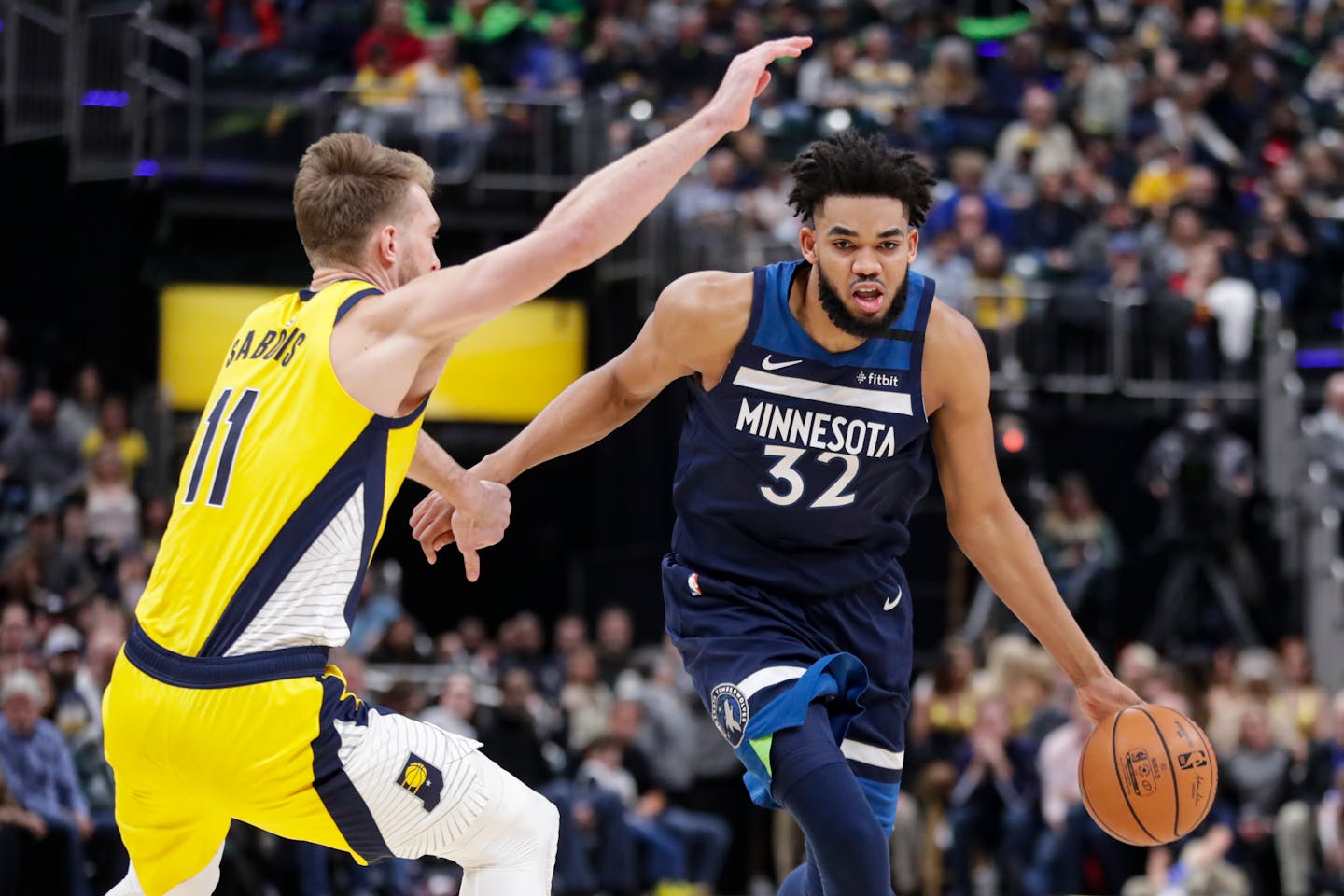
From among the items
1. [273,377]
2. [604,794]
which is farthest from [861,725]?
[604,794]

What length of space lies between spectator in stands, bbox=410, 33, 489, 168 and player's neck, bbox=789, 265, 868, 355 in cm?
1137

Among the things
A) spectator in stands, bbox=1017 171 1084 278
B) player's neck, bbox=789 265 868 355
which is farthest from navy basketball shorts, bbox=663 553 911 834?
spectator in stands, bbox=1017 171 1084 278

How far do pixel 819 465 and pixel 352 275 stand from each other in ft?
5.00

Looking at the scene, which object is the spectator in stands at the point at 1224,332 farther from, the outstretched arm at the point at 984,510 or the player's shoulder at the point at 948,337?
the player's shoulder at the point at 948,337

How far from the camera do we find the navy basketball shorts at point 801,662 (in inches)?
212

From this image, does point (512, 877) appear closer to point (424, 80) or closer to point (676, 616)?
point (676, 616)

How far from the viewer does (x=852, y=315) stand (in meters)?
5.39

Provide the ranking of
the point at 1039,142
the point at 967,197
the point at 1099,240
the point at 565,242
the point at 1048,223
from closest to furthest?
the point at 565,242, the point at 967,197, the point at 1099,240, the point at 1048,223, the point at 1039,142

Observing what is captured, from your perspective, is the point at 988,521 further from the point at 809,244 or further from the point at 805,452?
the point at 809,244

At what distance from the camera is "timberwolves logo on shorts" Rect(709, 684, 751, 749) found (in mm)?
5383

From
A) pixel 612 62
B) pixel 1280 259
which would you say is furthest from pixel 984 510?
pixel 612 62

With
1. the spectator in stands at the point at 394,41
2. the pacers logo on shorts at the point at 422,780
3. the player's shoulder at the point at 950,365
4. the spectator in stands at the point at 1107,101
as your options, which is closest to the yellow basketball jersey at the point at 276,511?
the pacers logo on shorts at the point at 422,780

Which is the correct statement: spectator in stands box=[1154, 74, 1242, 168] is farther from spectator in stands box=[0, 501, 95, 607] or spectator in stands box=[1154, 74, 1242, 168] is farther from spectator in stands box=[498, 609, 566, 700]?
spectator in stands box=[0, 501, 95, 607]

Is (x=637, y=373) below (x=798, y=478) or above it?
above
